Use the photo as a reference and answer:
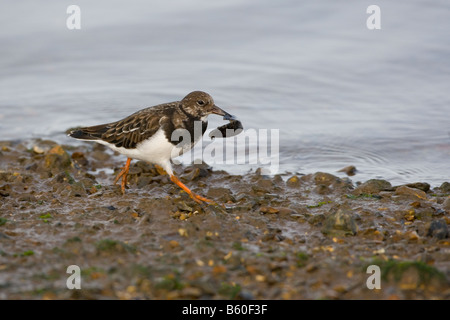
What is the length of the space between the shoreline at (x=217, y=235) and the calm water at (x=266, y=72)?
140cm

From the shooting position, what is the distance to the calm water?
9.15 m

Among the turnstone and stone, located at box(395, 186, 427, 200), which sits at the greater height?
the turnstone

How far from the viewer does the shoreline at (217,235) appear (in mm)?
4535

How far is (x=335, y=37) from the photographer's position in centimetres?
1218

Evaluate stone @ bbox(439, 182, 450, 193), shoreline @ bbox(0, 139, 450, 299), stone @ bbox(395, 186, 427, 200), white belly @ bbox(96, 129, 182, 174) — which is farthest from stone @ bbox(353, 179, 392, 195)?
white belly @ bbox(96, 129, 182, 174)

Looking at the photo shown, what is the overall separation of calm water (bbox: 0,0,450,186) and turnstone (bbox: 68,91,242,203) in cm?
145

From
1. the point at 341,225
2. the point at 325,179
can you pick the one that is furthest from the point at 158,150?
the point at 341,225

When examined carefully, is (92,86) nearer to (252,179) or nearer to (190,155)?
(190,155)

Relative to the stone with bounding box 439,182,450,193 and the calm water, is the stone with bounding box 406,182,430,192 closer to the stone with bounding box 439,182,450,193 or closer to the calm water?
the stone with bounding box 439,182,450,193

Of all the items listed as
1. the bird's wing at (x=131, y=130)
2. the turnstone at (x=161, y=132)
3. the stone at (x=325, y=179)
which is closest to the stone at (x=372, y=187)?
the stone at (x=325, y=179)

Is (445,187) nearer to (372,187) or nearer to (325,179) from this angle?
(372,187)

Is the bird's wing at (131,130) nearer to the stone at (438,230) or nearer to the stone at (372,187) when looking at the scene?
the stone at (372,187)

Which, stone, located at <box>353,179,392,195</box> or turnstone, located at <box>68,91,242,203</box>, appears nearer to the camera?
turnstone, located at <box>68,91,242,203</box>
